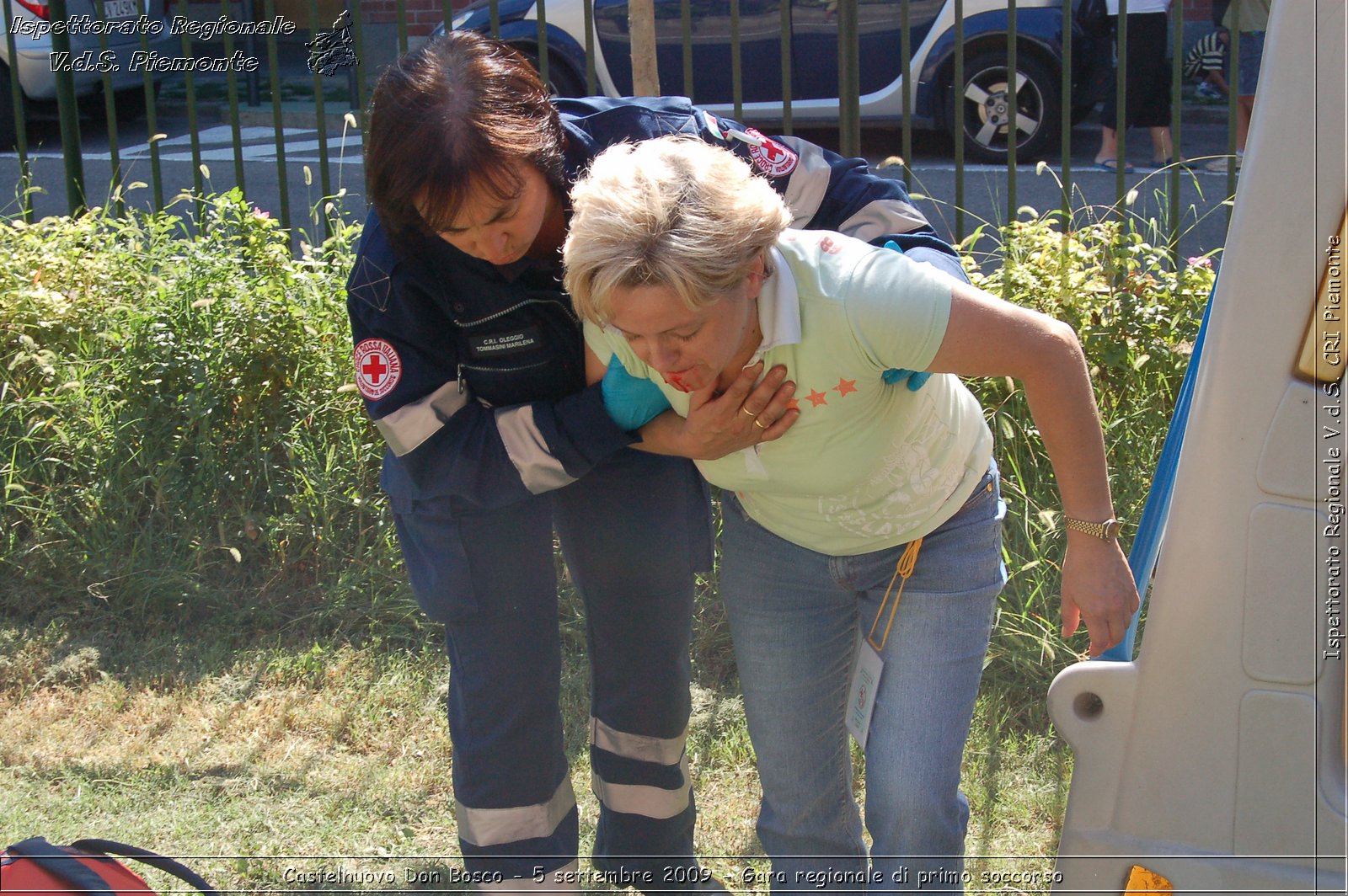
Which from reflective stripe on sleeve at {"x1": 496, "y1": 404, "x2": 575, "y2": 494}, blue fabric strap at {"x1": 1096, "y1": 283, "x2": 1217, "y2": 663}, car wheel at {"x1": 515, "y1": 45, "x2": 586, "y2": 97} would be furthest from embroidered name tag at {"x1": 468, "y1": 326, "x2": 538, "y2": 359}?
car wheel at {"x1": 515, "y1": 45, "x2": 586, "y2": 97}

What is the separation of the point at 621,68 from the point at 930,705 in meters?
6.59

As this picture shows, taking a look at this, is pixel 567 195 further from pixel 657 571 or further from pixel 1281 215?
pixel 1281 215

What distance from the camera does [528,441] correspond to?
2152 millimetres

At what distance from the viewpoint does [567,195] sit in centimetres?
214

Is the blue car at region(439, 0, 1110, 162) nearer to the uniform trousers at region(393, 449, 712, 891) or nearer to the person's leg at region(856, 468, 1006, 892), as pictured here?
the uniform trousers at region(393, 449, 712, 891)

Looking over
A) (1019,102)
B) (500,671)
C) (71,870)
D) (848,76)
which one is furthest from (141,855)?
(1019,102)

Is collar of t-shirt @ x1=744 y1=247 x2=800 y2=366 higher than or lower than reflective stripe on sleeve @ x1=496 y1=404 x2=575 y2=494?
higher

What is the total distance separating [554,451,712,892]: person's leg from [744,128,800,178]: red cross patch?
0.59 meters

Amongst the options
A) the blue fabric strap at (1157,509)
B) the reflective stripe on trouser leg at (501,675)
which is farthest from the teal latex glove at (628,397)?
the blue fabric strap at (1157,509)

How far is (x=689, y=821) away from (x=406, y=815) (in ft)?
2.41

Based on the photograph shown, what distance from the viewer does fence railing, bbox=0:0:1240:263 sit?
4004 mm

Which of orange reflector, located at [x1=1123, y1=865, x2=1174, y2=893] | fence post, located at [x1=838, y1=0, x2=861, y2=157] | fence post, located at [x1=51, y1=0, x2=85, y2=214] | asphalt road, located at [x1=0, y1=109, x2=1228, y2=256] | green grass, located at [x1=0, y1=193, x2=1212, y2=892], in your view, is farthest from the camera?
asphalt road, located at [x1=0, y1=109, x2=1228, y2=256]

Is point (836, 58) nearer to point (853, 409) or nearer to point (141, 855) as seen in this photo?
point (853, 409)

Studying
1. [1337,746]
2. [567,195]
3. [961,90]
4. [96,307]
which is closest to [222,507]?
[96,307]
